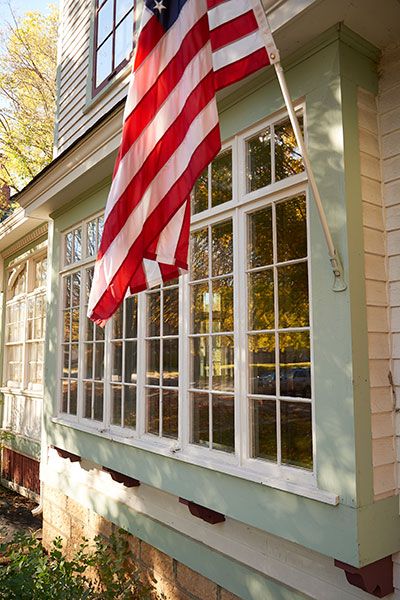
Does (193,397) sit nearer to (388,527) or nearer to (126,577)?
(388,527)

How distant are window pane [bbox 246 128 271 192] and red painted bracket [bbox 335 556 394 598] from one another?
85.4 inches

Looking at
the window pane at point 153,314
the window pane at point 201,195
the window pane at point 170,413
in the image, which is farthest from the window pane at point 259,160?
the window pane at point 170,413

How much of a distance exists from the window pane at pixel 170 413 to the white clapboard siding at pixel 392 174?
1.67 m

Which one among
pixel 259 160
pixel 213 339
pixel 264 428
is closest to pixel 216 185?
pixel 259 160

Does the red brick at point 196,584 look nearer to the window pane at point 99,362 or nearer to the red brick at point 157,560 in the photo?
the red brick at point 157,560

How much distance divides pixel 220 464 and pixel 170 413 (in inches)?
29.9

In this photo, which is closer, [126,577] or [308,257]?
[308,257]

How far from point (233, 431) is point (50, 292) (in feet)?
11.9

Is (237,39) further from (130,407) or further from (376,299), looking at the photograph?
(130,407)

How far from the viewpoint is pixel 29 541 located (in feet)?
14.0

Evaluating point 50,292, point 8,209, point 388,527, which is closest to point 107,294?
point 388,527

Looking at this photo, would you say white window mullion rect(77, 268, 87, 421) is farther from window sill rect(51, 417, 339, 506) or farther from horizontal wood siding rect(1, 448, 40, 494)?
horizontal wood siding rect(1, 448, 40, 494)

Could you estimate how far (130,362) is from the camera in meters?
4.37

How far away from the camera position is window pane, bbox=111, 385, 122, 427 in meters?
4.47
